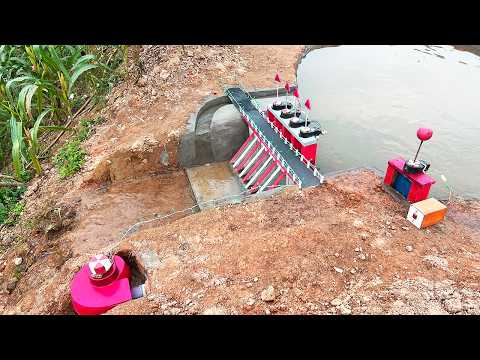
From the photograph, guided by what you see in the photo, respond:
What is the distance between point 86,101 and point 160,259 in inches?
466

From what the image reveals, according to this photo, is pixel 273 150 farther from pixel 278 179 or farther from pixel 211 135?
pixel 211 135

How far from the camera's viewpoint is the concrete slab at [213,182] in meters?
14.1

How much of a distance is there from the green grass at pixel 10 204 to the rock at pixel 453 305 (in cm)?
1387

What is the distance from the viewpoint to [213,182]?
48.9ft

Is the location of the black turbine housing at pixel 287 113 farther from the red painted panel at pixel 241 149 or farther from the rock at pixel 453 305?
the rock at pixel 453 305

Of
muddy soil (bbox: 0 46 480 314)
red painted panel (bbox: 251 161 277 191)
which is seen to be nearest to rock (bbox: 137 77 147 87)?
A: muddy soil (bbox: 0 46 480 314)

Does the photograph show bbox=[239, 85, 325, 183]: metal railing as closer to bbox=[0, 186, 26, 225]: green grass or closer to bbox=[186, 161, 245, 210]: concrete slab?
bbox=[186, 161, 245, 210]: concrete slab

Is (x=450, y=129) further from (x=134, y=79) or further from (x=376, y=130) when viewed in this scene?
(x=134, y=79)

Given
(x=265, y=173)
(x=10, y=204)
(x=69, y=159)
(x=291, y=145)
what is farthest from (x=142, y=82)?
(x=291, y=145)

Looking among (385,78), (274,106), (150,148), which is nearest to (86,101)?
(150,148)

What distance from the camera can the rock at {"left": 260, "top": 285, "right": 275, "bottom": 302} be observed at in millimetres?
8148

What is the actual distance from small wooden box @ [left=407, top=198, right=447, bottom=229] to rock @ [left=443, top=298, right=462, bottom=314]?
7.79 feet

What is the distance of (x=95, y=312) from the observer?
8.70m

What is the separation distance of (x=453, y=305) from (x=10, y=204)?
14780 millimetres
